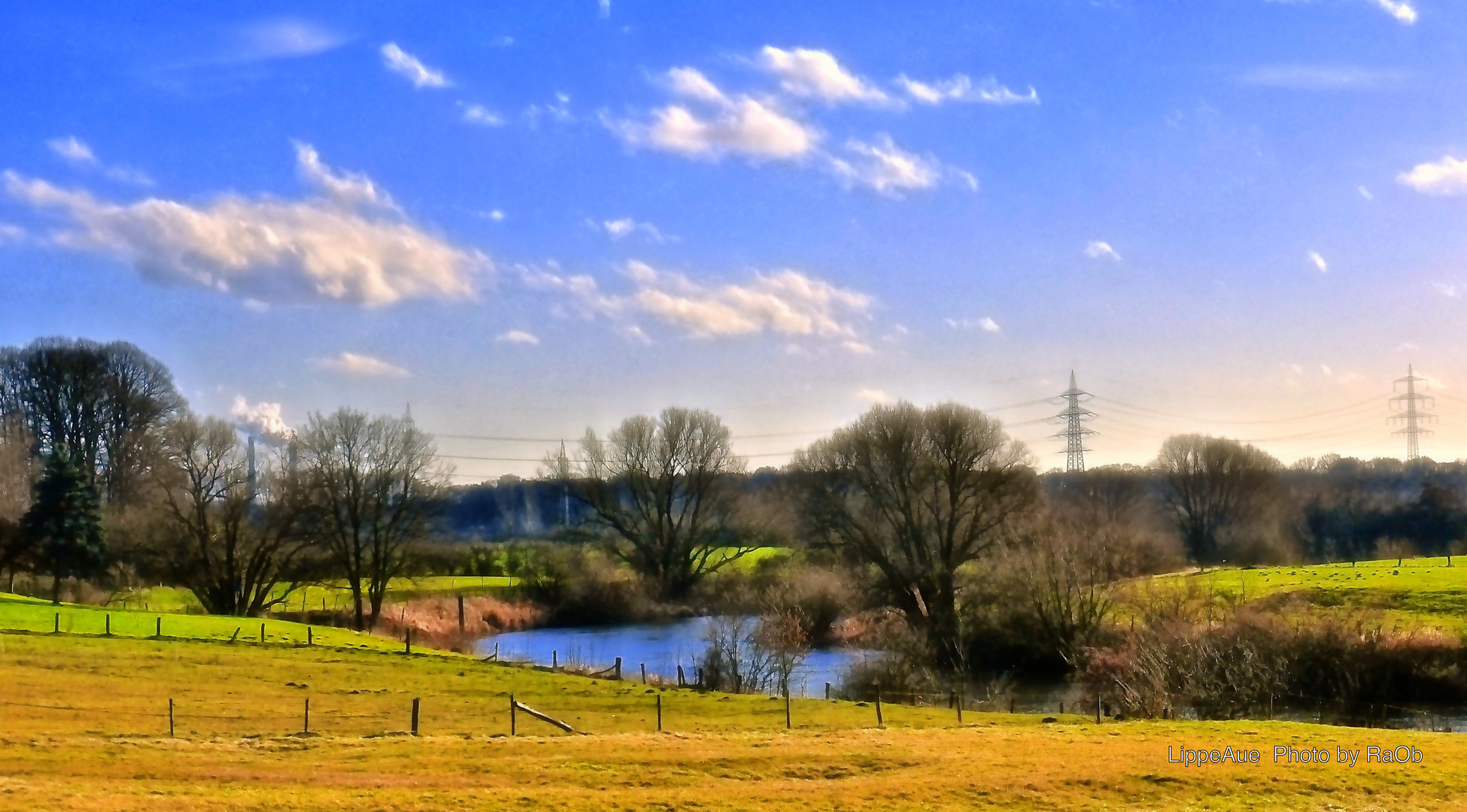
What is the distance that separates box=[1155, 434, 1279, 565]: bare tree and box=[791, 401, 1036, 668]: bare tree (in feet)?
119

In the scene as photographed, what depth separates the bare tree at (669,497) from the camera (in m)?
81.2

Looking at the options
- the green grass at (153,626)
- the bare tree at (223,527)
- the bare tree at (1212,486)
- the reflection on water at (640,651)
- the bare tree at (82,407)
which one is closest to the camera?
the green grass at (153,626)

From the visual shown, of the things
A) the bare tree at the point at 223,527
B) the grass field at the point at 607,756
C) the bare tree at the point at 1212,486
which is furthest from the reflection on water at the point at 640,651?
the bare tree at the point at 1212,486

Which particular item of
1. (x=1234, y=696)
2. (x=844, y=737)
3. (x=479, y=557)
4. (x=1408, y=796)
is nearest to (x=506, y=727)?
(x=844, y=737)

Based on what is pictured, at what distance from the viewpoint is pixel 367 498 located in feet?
231

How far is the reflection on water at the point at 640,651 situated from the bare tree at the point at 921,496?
5964mm

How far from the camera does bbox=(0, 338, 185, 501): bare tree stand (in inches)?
3046

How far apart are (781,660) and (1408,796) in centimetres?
2394

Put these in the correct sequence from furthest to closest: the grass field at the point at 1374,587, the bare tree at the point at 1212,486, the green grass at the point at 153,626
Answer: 1. the bare tree at the point at 1212,486
2. the green grass at the point at 153,626
3. the grass field at the point at 1374,587

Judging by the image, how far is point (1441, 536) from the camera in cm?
8638

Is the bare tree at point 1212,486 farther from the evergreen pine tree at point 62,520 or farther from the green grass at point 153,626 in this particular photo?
the evergreen pine tree at point 62,520

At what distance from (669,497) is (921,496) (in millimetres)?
28122

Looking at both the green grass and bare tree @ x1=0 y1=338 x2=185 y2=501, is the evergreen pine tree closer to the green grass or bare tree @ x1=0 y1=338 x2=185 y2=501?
the green grass

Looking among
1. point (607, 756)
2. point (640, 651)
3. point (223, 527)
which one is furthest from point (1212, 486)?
point (607, 756)
